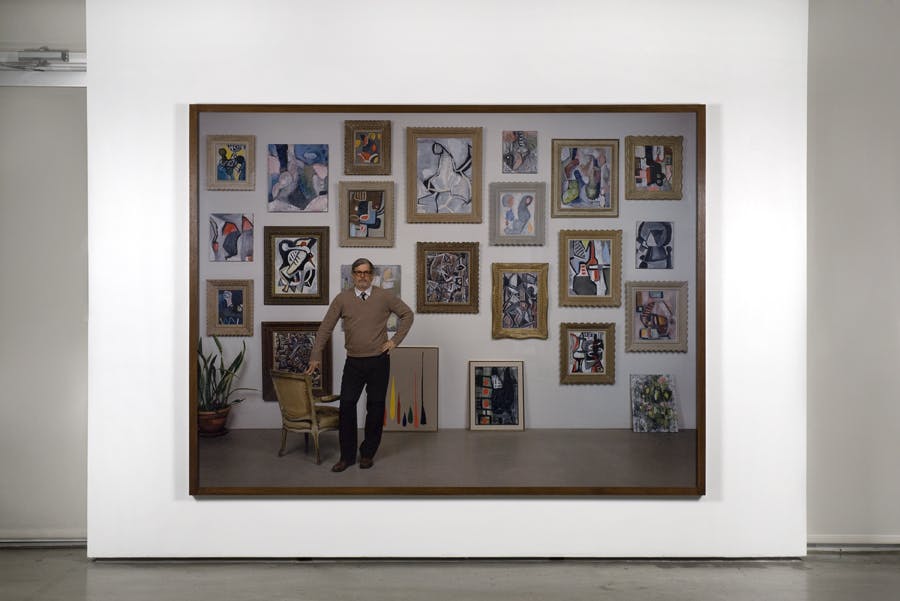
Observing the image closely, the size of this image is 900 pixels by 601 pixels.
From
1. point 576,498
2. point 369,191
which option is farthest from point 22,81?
point 576,498

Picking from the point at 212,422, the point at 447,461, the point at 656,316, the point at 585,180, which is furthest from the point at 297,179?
the point at 656,316

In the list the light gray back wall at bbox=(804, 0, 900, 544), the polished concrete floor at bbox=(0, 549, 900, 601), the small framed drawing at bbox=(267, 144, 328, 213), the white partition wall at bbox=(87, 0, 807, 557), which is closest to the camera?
the polished concrete floor at bbox=(0, 549, 900, 601)

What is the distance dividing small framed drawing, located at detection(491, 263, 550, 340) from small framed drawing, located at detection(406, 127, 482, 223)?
34cm

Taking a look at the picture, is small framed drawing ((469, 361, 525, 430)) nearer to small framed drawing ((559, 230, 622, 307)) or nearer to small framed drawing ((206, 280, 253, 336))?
A: small framed drawing ((559, 230, 622, 307))

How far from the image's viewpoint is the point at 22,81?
3.93 meters

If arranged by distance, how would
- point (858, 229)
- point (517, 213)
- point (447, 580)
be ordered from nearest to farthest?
point (447, 580), point (517, 213), point (858, 229)

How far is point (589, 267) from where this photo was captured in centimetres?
345

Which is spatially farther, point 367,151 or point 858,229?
point 858,229

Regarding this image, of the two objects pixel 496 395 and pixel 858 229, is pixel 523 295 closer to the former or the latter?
pixel 496 395

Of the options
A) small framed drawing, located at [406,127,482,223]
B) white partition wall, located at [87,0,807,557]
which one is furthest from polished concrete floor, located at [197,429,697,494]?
small framed drawing, located at [406,127,482,223]

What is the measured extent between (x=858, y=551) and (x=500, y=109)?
131 inches

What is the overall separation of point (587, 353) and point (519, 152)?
113cm

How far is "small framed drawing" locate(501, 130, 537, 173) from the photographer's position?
345 cm

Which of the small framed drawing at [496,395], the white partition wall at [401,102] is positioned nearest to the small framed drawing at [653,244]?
the white partition wall at [401,102]
